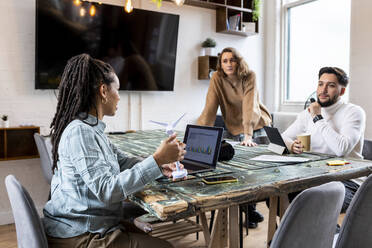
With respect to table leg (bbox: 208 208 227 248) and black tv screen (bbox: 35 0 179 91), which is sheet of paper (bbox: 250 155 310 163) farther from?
black tv screen (bbox: 35 0 179 91)

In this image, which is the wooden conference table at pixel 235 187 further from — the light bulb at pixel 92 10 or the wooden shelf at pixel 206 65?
the wooden shelf at pixel 206 65

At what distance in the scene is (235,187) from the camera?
121cm

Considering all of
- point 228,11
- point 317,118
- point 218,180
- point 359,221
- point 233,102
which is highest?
point 228,11

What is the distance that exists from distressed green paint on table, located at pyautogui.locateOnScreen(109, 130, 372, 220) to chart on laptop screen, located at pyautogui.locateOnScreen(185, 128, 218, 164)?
0.27ft

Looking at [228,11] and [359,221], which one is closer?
[359,221]

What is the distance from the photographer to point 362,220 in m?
1.14

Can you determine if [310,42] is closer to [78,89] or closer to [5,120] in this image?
[5,120]

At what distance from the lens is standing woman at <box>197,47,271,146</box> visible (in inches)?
110

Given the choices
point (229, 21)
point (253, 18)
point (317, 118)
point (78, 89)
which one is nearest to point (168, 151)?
point (78, 89)

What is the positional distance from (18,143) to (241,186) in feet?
8.64

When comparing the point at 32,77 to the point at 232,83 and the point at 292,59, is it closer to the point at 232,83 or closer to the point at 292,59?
the point at 232,83

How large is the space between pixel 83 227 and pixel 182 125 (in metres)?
3.23

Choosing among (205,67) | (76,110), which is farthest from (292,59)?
(76,110)

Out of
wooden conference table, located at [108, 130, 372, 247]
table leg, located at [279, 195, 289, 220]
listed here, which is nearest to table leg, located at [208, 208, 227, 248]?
wooden conference table, located at [108, 130, 372, 247]
